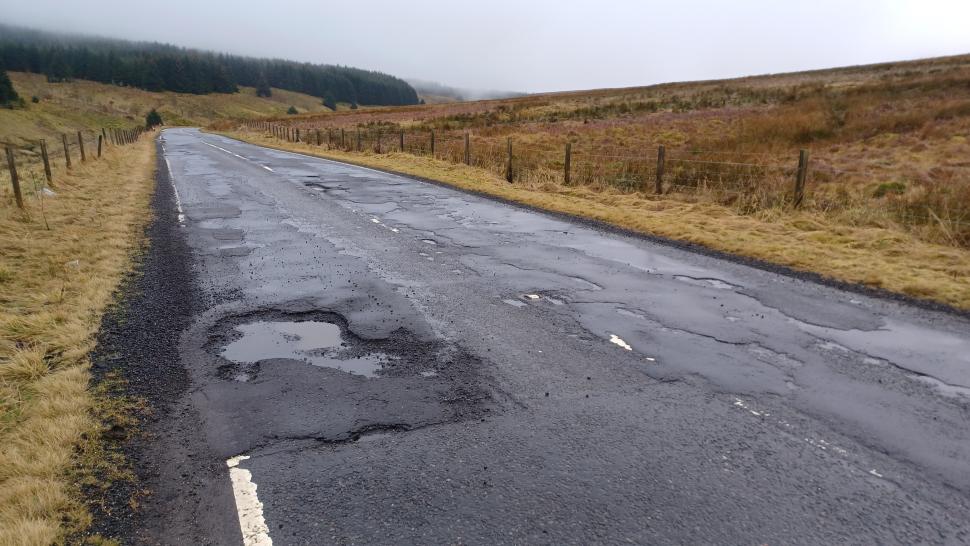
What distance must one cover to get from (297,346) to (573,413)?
2.66 meters

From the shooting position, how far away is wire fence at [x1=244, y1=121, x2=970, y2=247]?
34.7ft

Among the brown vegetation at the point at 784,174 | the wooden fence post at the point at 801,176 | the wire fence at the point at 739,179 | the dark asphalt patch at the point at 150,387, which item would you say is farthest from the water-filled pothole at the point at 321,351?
the wooden fence post at the point at 801,176

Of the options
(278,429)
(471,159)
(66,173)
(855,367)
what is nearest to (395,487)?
(278,429)

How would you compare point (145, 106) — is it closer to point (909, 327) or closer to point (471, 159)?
point (471, 159)

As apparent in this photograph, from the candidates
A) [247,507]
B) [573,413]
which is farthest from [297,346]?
[573,413]

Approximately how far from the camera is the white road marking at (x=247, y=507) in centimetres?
285

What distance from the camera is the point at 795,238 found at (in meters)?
9.91

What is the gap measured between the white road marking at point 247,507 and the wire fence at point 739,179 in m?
10.4

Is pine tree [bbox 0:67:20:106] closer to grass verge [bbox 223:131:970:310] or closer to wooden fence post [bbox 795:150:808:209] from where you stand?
grass verge [bbox 223:131:970:310]

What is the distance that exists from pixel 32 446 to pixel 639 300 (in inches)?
221

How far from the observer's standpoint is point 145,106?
404 feet

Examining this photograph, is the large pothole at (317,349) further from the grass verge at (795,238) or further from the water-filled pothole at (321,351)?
the grass verge at (795,238)

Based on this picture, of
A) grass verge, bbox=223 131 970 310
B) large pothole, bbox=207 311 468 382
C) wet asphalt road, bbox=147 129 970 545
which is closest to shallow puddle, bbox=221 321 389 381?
large pothole, bbox=207 311 468 382

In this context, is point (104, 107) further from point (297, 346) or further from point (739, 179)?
point (297, 346)
